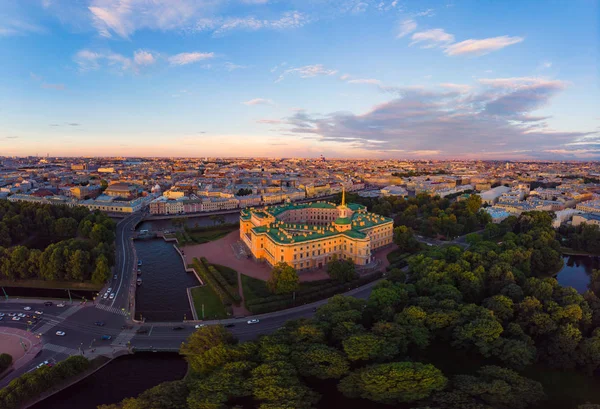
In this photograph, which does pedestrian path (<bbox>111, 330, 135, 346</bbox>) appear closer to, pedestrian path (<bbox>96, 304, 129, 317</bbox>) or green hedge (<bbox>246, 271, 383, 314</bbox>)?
pedestrian path (<bbox>96, 304, 129, 317</bbox>)

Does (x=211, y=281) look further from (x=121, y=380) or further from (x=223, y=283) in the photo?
(x=121, y=380)

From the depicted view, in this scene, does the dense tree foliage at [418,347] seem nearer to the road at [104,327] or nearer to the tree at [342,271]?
the road at [104,327]

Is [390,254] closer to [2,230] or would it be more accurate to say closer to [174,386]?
[174,386]

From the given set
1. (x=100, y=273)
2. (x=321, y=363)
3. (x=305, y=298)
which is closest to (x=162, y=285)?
(x=100, y=273)

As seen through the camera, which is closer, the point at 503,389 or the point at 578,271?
the point at 503,389

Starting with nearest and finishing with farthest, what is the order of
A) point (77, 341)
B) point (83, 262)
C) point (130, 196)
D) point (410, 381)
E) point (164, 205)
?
1. point (410, 381)
2. point (77, 341)
3. point (83, 262)
4. point (164, 205)
5. point (130, 196)

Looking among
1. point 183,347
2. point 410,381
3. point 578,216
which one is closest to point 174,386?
point 183,347

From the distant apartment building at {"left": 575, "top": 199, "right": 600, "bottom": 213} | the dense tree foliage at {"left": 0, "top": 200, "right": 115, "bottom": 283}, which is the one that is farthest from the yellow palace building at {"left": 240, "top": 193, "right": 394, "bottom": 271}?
the distant apartment building at {"left": 575, "top": 199, "right": 600, "bottom": 213}

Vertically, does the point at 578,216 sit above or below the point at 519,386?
above
